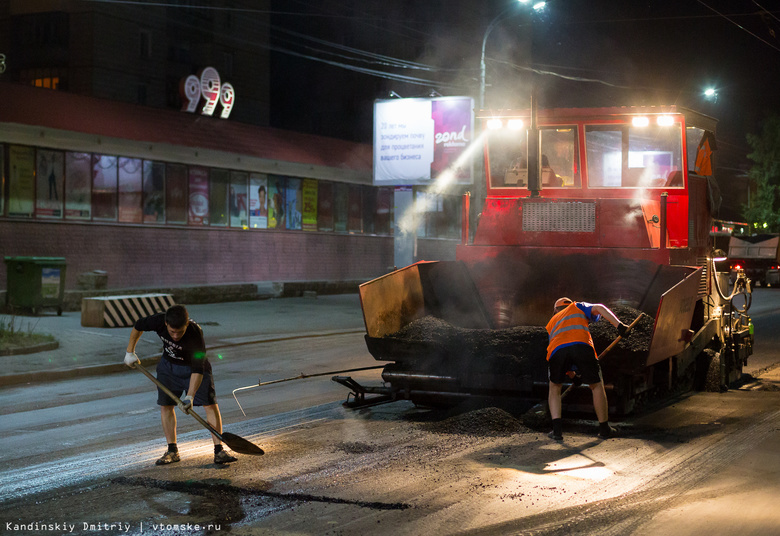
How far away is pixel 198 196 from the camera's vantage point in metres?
26.9

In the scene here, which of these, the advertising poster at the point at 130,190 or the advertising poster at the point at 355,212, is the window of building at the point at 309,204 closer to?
the advertising poster at the point at 355,212

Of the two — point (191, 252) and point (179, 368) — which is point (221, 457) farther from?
point (191, 252)

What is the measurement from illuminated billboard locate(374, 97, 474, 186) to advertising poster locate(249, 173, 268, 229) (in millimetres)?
4450

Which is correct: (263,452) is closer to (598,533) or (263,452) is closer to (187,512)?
(187,512)

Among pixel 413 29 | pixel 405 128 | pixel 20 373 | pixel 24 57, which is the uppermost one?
pixel 413 29

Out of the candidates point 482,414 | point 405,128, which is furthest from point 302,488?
point 405,128

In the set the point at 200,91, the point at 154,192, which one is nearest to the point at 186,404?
the point at 154,192

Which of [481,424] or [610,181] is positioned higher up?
[610,181]

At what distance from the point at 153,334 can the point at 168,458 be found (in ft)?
37.1

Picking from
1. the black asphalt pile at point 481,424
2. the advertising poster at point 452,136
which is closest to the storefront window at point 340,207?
the advertising poster at point 452,136

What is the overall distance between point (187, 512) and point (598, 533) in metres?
2.70

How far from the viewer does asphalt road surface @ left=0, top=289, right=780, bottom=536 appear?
18.0 ft

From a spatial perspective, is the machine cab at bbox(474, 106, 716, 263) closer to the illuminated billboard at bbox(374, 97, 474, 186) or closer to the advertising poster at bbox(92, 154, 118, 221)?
the advertising poster at bbox(92, 154, 118, 221)

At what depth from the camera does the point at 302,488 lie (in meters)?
6.26
